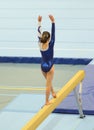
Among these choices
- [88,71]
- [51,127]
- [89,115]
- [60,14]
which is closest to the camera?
[51,127]

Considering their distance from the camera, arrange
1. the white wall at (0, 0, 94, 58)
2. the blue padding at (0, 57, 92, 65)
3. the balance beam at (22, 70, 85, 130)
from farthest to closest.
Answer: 1. the blue padding at (0, 57, 92, 65)
2. the white wall at (0, 0, 94, 58)
3. the balance beam at (22, 70, 85, 130)

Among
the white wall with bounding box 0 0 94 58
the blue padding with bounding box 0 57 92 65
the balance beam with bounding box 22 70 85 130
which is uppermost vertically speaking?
the balance beam with bounding box 22 70 85 130

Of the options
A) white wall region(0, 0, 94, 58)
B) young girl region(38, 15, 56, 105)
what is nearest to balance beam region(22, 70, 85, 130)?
young girl region(38, 15, 56, 105)

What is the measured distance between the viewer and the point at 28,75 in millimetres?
5852

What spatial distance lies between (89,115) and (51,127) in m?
0.46

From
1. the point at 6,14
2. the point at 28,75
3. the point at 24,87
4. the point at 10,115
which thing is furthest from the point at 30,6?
the point at 10,115

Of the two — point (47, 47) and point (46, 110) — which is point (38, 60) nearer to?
point (46, 110)

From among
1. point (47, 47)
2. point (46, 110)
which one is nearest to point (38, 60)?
point (46, 110)

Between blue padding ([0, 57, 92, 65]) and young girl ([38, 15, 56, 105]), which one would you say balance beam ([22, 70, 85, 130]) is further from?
Answer: blue padding ([0, 57, 92, 65])

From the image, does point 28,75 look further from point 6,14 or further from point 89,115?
point 89,115

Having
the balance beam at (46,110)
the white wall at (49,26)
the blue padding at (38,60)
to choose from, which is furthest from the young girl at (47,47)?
the blue padding at (38,60)

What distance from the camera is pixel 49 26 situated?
6.38 m

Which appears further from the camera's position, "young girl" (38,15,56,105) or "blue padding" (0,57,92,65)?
"blue padding" (0,57,92,65)

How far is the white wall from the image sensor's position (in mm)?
6219
